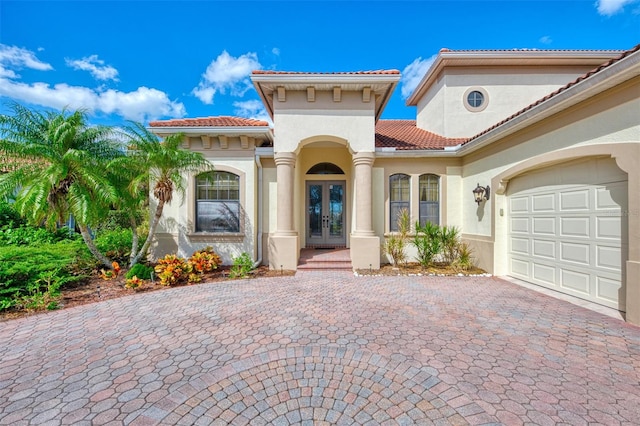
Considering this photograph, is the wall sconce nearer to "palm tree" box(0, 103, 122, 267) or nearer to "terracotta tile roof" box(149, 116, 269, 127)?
"terracotta tile roof" box(149, 116, 269, 127)

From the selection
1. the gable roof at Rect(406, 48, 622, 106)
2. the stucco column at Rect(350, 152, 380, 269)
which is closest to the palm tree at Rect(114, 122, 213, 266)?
the stucco column at Rect(350, 152, 380, 269)

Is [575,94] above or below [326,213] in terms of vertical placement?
above

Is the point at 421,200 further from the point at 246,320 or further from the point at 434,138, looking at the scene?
the point at 246,320

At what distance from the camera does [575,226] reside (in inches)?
216

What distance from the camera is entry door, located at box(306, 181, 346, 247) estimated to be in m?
10.9

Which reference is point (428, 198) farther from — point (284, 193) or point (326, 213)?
point (284, 193)

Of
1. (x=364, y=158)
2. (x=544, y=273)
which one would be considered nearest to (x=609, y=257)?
(x=544, y=273)

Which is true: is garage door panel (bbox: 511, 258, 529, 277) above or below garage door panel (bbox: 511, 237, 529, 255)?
below

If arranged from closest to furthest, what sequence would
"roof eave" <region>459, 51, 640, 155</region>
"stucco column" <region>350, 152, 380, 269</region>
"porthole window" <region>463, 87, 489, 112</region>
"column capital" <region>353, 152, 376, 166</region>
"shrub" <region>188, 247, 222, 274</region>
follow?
"roof eave" <region>459, 51, 640, 155</region>
"shrub" <region>188, 247, 222, 274</region>
"stucco column" <region>350, 152, 380, 269</region>
"column capital" <region>353, 152, 376, 166</region>
"porthole window" <region>463, 87, 489, 112</region>

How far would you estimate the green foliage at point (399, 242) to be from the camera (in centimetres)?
869

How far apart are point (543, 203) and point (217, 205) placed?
8.94 meters

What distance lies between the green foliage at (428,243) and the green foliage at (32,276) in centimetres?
903

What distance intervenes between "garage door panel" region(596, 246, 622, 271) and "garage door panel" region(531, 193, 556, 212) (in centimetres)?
124

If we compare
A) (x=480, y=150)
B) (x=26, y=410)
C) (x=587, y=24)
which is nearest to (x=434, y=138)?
(x=480, y=150)
